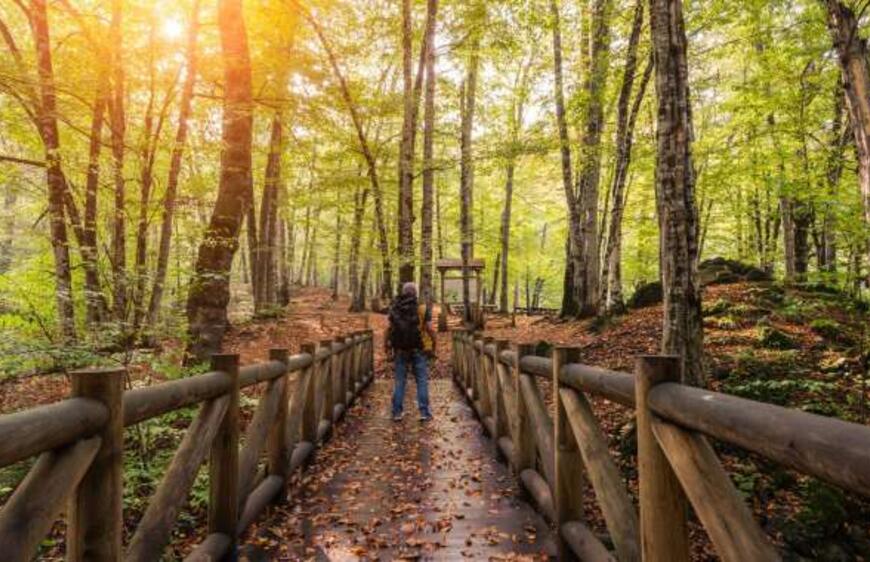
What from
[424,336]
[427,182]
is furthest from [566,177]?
[424,336]

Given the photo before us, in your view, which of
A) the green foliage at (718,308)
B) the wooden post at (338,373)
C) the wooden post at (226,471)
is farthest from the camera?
the green foliage at (718,308)

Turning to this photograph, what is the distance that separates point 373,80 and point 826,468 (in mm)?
22995

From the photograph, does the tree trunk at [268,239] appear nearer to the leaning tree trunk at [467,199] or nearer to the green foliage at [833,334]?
the leaning tree trunk at [467,199]

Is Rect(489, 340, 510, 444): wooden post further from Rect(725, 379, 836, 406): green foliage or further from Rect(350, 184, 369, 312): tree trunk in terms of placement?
Rect(350, 184, 369, 312): tree trunk

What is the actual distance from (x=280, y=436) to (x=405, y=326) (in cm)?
387

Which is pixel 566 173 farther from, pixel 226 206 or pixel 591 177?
pixel 226 206

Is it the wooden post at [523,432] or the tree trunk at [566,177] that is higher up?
the tree trunk at [566,177]

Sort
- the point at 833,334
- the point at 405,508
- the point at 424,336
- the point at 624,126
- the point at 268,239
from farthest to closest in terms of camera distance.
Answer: the point at 268,239
the point at 624,126
the point at 424,336
the point at 833,334
the point at 405,508

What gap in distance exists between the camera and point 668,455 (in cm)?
205

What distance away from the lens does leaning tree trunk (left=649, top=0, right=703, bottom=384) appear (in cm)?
547

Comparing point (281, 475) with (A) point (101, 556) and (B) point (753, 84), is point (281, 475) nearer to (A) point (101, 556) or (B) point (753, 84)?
(A) point (101, 556)

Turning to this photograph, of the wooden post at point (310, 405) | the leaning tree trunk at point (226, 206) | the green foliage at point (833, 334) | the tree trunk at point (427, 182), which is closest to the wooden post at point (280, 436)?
the wooden post at point (310, 405)

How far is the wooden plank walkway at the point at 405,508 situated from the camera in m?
3.90

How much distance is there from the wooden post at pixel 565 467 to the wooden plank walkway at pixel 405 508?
44 centimetres
